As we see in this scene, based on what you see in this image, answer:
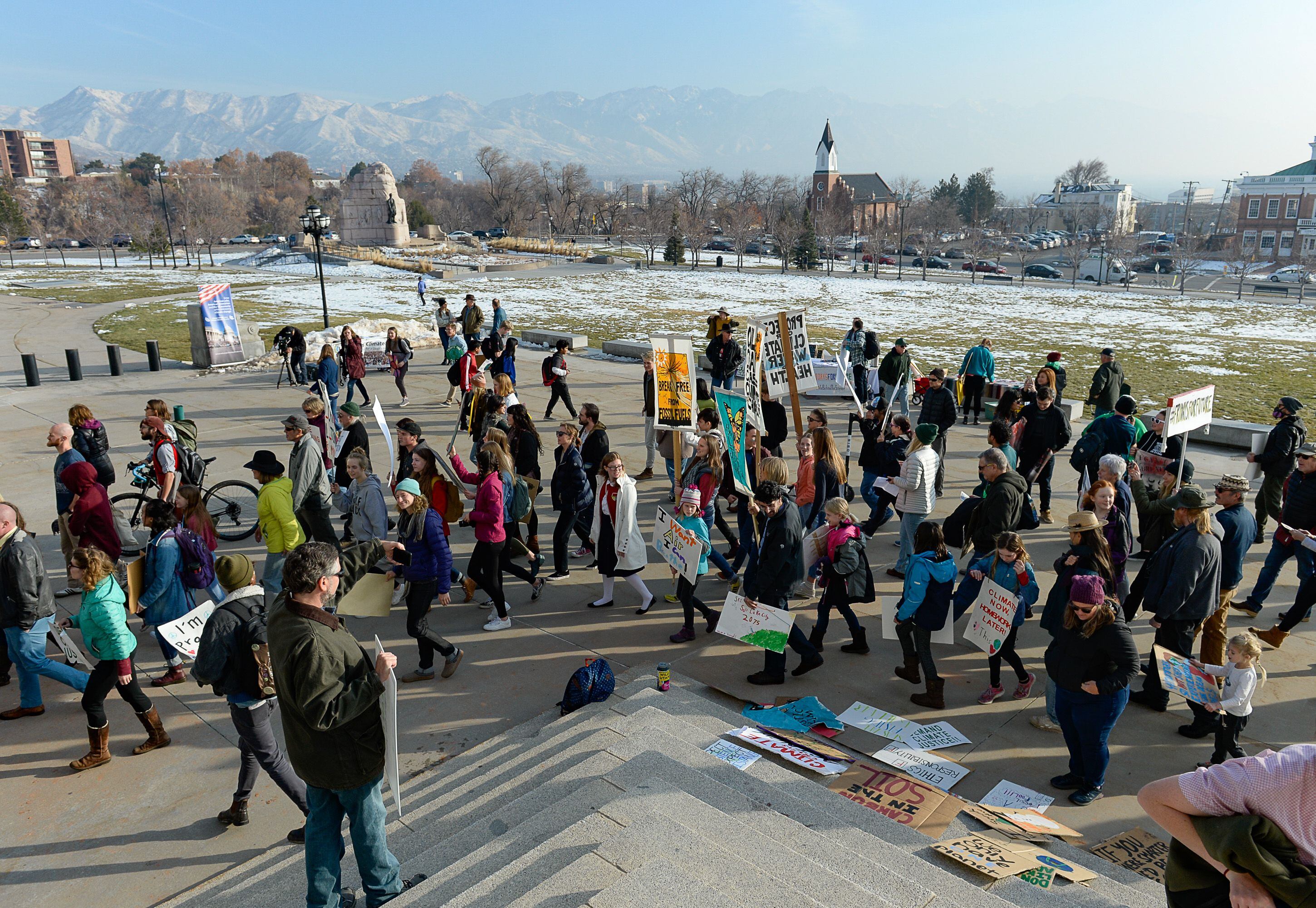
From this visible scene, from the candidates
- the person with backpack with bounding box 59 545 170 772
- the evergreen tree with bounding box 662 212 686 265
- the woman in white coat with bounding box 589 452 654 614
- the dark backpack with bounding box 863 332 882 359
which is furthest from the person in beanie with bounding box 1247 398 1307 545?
the evergreen tree with bounding box 662 212 686 265

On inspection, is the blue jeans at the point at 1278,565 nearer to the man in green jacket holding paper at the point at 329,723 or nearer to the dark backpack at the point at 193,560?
the man in green jacket holding paper at the point at 329,723

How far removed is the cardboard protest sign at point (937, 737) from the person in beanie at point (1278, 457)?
17.7ft

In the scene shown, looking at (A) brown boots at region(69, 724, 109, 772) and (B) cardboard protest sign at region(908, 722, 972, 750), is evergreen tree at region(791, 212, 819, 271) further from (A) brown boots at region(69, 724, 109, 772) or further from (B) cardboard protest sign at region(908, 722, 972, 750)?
(A) brown boots at region(69, 724, 109, 772)

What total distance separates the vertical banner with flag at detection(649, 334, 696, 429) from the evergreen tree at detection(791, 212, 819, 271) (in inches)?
2350

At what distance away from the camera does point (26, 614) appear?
642 cm

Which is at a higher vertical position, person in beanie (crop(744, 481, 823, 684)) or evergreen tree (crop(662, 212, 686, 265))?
evergreen tree (crop(662, 212, 686, 265))

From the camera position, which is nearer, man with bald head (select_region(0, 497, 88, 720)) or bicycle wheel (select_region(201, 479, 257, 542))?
man with bald head (select_region(0, 497, 88, 720))

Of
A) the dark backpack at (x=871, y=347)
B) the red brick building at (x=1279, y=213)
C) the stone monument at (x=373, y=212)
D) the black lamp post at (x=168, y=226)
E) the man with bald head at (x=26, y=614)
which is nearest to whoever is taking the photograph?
the man with bald head at (x=26, y=614)

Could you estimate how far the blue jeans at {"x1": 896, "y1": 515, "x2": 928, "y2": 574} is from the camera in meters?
9.03

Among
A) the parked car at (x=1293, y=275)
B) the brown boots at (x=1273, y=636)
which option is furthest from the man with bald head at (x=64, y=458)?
the parked car at (x=1293, y=275)

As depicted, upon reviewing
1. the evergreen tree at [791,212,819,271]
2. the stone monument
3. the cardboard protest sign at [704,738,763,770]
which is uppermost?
the stone monument

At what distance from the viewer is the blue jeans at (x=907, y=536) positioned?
903 centimetres

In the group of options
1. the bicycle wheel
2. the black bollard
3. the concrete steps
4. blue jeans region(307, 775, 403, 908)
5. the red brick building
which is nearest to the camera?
the concrete steps

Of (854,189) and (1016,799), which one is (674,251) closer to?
(1016,799)
